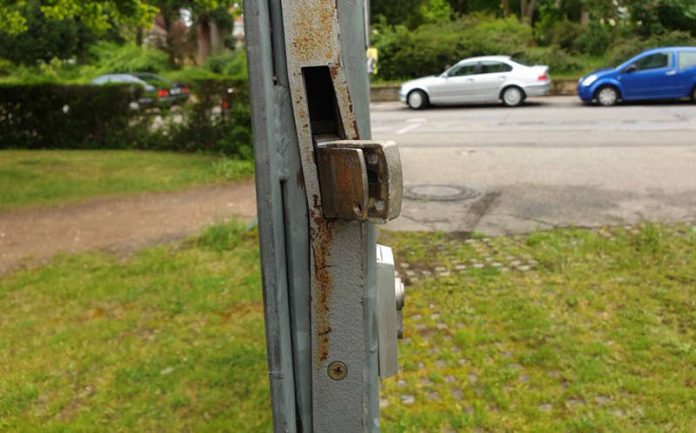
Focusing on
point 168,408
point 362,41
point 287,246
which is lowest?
point 168,408

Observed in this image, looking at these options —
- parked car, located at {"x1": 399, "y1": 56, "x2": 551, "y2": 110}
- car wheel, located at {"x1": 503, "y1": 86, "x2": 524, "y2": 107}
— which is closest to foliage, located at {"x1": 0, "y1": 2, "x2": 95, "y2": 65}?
parked car, located at {"x1": 399, "y1": 56, "x2": 551, "y2": 110}

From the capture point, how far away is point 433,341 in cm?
472

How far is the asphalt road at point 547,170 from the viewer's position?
796cm

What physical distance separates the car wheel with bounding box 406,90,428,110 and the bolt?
22.8 metres

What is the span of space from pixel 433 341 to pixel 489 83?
1871 cm

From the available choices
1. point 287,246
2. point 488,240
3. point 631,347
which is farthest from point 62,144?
point 287,246

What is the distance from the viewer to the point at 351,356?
1451mm

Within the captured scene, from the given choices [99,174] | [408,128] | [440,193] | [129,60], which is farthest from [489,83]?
[129,60]

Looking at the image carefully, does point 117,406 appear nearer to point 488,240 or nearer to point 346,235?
point 346,235

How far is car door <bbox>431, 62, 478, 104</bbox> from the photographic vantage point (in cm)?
2266

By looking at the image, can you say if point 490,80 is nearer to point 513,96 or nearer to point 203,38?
point 513,96

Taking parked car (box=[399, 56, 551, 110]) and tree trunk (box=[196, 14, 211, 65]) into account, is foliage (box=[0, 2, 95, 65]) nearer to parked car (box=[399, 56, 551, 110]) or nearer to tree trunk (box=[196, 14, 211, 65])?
tree trunk (box=[196, 14, 211, 65])

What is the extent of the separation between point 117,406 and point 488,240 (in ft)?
13.7

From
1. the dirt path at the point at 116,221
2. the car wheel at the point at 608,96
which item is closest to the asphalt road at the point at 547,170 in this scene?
the car wheel at the point at 608,96
